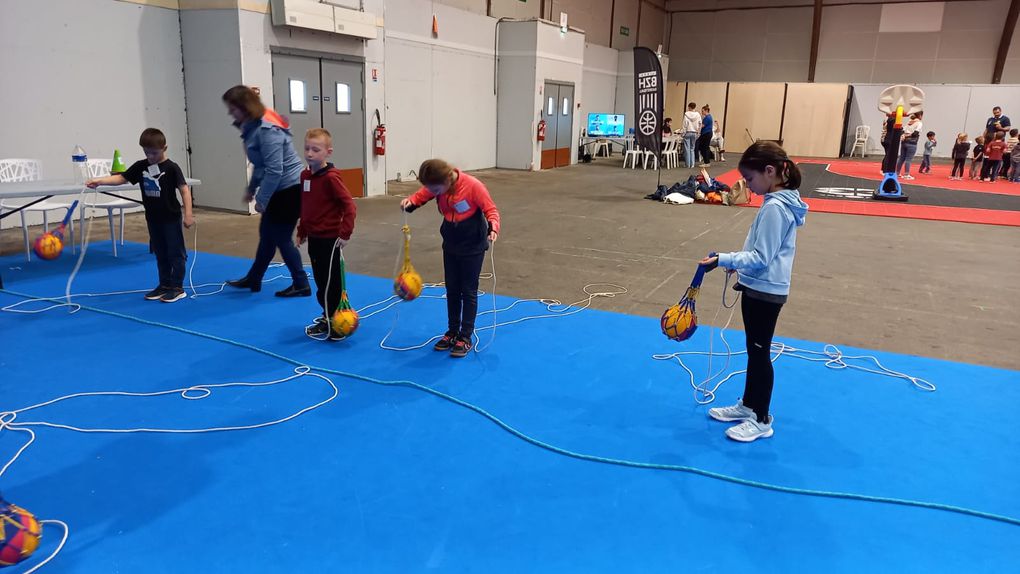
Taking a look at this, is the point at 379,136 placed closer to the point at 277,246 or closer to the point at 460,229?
the point at 277,246

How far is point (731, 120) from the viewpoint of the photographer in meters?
26.2

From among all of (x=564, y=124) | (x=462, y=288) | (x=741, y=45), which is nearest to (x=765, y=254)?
(x=462, y=288)

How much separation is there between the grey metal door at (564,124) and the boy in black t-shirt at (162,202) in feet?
46.1

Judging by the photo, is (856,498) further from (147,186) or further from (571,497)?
(147,186)

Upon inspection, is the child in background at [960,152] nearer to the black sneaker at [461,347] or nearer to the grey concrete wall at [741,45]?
the grey concrete wall at [741,45]

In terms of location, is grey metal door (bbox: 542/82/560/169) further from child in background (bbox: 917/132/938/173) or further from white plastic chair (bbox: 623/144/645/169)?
child in background (bbox: 917/132/938/173)

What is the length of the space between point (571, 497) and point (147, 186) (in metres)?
4.21

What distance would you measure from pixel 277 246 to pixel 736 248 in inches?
212

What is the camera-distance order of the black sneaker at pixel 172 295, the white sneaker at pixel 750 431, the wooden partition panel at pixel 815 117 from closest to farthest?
the white sneaker at pixel 750 431, the black sneaker at pixel 172 295, the wooden partition panel at pixel 815 117

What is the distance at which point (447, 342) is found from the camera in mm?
4480

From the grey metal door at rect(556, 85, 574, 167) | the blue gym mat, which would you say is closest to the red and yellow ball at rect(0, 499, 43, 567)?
the blue gym mat

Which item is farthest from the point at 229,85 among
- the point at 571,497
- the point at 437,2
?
the point at 571,497

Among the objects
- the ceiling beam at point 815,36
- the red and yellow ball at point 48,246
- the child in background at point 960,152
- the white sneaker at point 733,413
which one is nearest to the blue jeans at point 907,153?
the child in background at point 960,152

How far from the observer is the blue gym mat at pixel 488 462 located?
97.8 inches
